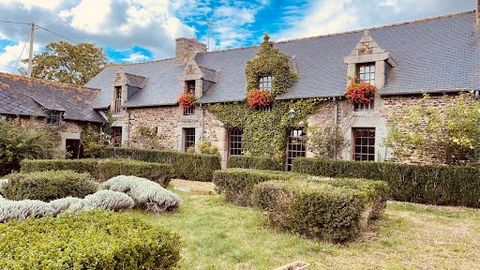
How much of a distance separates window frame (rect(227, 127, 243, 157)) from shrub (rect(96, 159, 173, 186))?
570cm

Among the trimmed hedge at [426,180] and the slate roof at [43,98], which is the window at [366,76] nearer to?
the trimmed hedge at [426,180]

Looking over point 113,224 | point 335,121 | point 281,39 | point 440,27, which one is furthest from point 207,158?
point 113,224

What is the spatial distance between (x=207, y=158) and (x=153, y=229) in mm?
12070

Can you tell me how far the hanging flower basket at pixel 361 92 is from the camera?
13836 millimetres

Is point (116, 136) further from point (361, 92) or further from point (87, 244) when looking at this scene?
point (87, 244)

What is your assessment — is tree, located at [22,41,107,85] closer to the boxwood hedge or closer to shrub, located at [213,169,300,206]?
shrub, located at [213,169,300,206]

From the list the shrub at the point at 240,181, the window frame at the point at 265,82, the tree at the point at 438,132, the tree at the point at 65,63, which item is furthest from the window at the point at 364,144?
the tree at the point at 65,63

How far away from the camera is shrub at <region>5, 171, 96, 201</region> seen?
26.1 ft

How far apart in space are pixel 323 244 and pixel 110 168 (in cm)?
861

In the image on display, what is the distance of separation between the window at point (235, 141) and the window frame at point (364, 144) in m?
5.32

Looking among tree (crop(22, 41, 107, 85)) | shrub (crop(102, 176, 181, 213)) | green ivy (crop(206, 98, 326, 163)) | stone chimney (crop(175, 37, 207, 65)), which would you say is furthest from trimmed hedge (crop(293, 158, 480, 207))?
tree (crop(22, 41, 107, 85))

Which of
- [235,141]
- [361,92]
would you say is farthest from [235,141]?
[361,92]

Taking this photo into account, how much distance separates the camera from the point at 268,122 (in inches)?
638

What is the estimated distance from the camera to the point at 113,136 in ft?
71.5
